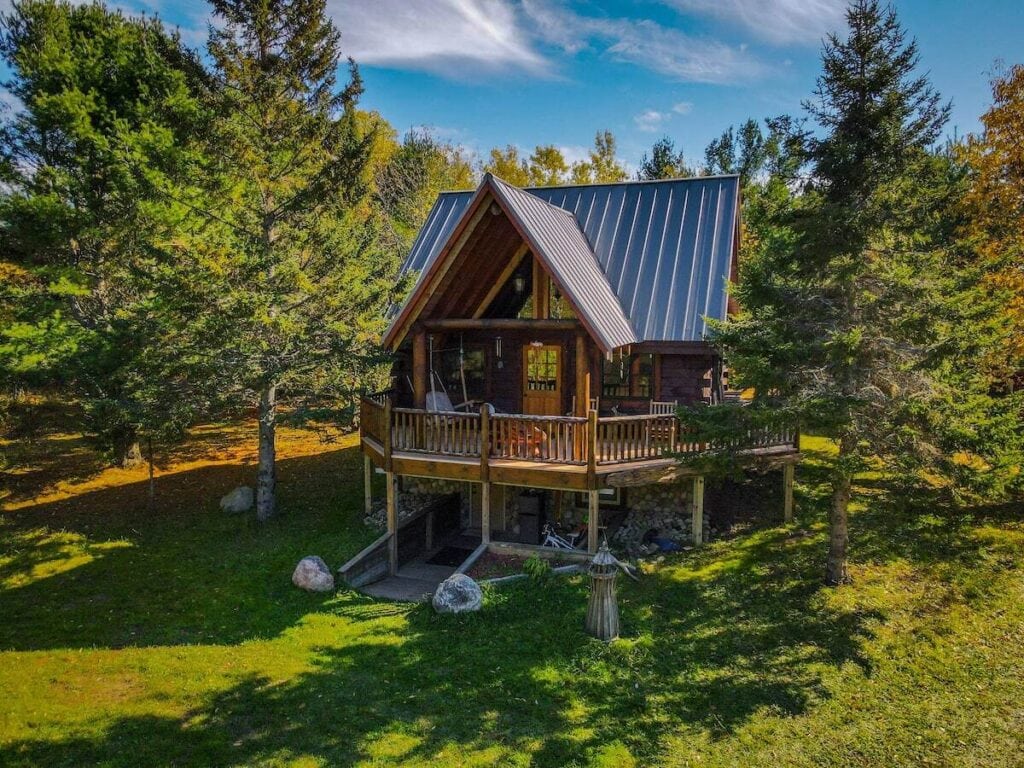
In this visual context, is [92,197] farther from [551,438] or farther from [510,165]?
[510,165]

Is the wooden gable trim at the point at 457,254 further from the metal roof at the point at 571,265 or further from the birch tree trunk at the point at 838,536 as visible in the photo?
the birch tree trunk at the point at 838,536

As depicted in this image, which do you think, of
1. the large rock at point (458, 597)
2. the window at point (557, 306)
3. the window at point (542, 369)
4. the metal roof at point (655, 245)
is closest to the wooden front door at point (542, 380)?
the window at point (542, 369)

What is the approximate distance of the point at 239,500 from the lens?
1738cm

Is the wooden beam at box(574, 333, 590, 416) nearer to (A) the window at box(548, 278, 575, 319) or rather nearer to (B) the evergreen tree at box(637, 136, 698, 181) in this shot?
(A) the window at box(548, 278, 575, 319)

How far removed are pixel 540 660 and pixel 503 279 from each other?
354 inches

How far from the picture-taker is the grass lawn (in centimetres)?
775

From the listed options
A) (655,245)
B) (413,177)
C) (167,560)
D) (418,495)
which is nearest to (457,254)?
(655,245)

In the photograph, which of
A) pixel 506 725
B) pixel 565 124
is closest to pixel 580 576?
pixel 506 725

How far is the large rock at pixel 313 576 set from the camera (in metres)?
12.4

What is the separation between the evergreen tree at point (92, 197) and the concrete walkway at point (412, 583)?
22.3 feet

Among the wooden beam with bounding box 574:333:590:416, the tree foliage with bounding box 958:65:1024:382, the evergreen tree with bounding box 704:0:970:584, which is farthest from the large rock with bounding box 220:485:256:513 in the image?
the tree foliage with bounding box 958:65:1024:382

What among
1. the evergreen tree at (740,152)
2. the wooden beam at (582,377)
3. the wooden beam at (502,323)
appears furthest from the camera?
the evergreen tree at (740,152)

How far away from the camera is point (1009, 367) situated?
42.8ft

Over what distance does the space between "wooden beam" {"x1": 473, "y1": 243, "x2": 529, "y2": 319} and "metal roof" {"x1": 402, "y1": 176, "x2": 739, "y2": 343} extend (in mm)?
1155
